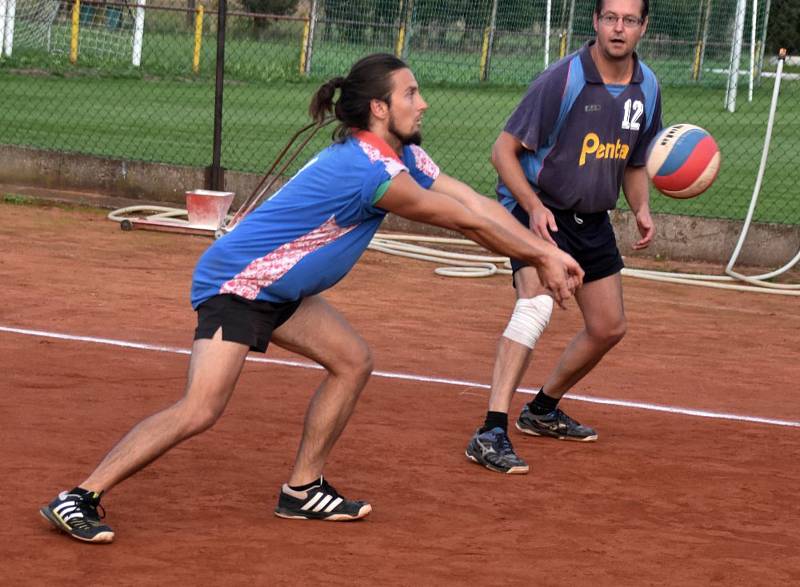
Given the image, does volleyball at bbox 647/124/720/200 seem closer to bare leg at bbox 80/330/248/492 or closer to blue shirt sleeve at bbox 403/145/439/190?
blue shirt sleeve at bbox 403/145/439/190

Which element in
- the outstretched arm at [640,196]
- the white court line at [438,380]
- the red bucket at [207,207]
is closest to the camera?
the outstretched arm at [640,196]

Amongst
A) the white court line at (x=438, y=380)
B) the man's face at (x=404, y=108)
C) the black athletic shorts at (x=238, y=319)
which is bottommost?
the white court line at (x=438, y=380)

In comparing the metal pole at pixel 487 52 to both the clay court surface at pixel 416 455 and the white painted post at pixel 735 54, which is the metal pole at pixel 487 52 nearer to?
the white painted post at pixel 735 54

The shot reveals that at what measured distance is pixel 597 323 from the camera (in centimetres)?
693

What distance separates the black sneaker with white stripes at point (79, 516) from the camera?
507cm

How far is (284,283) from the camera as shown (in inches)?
208

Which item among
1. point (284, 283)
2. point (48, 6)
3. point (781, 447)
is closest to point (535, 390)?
point (781, 447)

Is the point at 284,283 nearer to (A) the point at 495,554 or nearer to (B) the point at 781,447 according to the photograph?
(A) the point at 495,554

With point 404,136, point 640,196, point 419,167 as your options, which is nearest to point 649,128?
point 640,196

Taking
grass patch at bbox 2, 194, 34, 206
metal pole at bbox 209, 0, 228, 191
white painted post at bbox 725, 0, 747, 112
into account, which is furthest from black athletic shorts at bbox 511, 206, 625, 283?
white painted post at bbox 725, 0, 747, 112

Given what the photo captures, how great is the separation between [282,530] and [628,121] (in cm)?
257

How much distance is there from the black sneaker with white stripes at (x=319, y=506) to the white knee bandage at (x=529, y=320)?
52.7 inches

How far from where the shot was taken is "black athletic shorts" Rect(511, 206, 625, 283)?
22.3 ft

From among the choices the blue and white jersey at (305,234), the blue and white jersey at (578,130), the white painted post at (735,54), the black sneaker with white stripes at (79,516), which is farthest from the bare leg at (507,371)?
the white painted post at (735,54)
